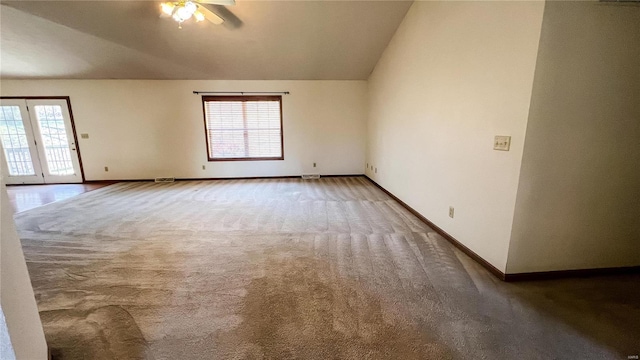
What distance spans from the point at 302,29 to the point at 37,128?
6.40 metres

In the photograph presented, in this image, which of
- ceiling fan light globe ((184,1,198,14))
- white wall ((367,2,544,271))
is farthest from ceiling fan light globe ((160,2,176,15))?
white wall ((367,2,544,271))

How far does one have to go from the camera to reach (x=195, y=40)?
428 cm

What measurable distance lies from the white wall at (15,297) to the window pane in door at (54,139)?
6503mm

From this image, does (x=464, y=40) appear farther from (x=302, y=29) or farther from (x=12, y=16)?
(x=12, y=16)

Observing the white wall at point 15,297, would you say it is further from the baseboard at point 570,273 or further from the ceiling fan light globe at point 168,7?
the baseboard at point 570,273

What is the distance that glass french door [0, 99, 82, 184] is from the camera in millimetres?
5535

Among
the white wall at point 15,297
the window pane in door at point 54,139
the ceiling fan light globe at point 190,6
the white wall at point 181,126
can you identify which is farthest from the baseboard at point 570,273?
the window pane in door at point 54,139

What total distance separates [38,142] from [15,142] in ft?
1.54

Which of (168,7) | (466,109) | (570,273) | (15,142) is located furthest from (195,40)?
(570,273)

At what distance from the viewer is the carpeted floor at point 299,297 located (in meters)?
1.44

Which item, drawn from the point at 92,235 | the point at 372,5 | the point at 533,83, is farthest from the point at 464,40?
the point at 92,235

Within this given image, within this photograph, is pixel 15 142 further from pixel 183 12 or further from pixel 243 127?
pixel 183 12

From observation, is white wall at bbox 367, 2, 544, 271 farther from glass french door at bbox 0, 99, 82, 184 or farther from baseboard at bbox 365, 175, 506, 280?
glass french door at bbox 0, 99, 82, 184

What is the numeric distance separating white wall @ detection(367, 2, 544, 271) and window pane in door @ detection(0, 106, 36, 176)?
8.10 meters
